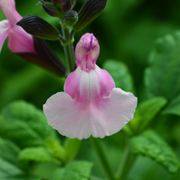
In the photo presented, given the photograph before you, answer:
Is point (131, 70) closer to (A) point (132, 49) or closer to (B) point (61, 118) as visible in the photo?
(A) point (132, 49)

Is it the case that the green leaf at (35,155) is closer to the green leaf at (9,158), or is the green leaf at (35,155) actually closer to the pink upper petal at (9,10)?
the green leaf at (9,158)

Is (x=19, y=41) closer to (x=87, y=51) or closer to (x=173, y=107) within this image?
(x=87, y=51)

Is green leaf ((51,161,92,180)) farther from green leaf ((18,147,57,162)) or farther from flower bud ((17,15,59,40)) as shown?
flower bud ((17,15,59,40))

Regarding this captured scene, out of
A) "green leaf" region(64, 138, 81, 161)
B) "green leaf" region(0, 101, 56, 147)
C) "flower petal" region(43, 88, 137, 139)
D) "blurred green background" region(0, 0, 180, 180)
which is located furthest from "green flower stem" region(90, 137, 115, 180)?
"blurred green background" region(0, 0, 180, 180)

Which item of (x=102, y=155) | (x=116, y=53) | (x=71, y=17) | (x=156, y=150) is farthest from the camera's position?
(x=116, y=53)

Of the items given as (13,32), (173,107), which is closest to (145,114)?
(173,107)

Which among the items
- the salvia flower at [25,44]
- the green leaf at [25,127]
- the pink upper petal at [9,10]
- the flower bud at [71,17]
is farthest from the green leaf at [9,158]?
the flower bud at [71,17]

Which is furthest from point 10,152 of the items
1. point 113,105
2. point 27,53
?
point 113,105
